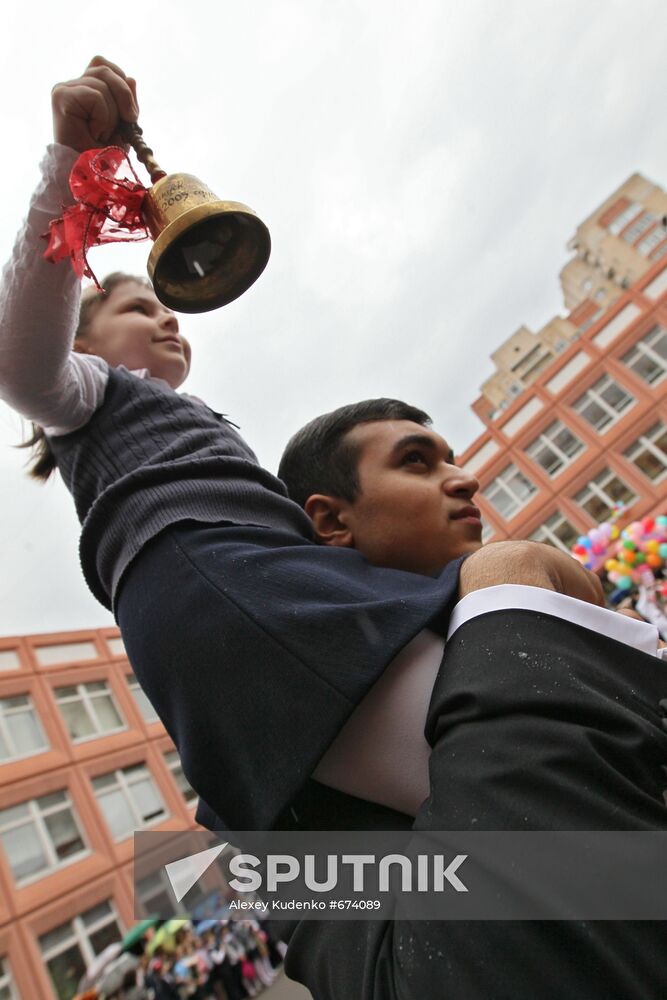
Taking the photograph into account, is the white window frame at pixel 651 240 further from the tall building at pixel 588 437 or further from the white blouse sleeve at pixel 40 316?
the white blouse sleeve at pixel 40 316

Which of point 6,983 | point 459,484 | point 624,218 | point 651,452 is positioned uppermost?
point 624,218

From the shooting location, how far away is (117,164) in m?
1.53

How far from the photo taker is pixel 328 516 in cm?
171

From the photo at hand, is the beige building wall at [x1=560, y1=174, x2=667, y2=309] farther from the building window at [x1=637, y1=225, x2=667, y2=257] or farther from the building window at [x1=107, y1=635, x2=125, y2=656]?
the building window at [x1=107, y1=635, x2=125, y2=656]

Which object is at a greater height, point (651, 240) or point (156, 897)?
point (651, 240)

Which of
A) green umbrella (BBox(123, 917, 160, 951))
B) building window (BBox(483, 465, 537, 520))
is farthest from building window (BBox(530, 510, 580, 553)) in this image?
green umbrella (BBox(123, 917, 160, 951))

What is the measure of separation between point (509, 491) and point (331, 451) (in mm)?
23170

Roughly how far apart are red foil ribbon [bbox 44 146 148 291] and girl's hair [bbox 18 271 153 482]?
272 millimetres

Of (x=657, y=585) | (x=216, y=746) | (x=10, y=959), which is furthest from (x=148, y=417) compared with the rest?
(x=10, y=959)

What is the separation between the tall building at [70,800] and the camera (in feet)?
40.2

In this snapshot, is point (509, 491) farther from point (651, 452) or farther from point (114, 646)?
point (114, 646)

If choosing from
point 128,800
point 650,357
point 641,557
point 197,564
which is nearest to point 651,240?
point 650,357

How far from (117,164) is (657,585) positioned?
12.0 metres

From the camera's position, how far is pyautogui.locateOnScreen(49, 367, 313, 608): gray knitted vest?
124 centimetres
